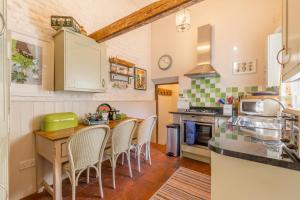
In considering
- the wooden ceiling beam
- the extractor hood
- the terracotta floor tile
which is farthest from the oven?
the wooden ceiling beam

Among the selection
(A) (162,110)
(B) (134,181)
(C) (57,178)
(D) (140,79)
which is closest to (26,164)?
(C) (57,178)

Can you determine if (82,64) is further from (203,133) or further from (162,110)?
(162,110)

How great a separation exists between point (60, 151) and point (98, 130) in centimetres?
44

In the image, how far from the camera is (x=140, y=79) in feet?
12.5

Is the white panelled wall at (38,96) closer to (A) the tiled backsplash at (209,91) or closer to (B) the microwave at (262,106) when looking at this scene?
(A) the tiled backsplash at (209,91)

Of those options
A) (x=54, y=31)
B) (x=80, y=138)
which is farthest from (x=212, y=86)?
(x=54, y=31)

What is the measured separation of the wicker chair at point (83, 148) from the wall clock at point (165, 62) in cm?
266

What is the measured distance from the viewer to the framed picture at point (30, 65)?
1.78 metres

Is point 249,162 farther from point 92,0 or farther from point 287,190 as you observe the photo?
point 92,0

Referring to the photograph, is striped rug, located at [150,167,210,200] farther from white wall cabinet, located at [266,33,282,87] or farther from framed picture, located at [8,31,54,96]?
framed picture, located at [8,31,54,96]

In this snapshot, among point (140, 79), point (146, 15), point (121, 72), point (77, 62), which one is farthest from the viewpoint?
point (140, 79)

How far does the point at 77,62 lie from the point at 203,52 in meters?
2.48

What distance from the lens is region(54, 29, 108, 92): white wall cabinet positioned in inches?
78.0

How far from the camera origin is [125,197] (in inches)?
72.2
